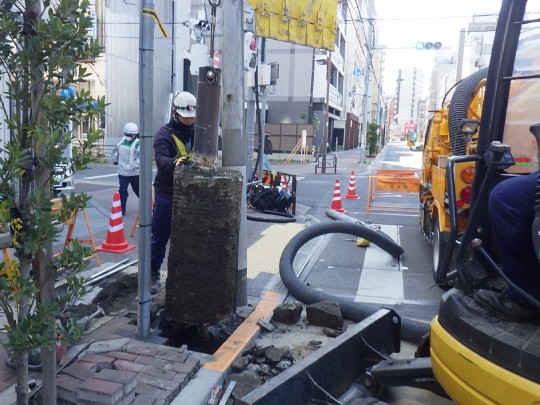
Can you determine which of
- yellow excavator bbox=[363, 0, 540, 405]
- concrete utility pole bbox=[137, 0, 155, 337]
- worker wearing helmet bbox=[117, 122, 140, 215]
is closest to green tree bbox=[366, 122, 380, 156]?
worker wearing helmet bbox=[117, 122, 140, 215]

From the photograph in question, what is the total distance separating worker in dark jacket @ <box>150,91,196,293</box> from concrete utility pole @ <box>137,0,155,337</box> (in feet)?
2.97

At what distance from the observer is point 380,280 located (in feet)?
21.5

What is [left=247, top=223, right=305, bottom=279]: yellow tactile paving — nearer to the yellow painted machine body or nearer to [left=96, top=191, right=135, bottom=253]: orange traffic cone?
[left=96, top=191, right=135, bottom=253]: orange traffic cone

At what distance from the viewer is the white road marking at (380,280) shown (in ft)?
19.2

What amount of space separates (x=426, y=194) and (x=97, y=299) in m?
5.84

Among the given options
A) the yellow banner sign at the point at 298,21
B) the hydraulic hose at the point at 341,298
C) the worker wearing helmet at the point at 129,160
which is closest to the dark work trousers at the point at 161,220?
the hydraulic hose at the point at 341,298

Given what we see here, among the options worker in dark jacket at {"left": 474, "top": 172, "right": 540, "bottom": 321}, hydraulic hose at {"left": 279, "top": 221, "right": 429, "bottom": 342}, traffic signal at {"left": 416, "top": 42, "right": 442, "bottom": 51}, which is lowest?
hydraulic hose at {"left": 279, "top": 221, "right": 429, "bottom": 342}

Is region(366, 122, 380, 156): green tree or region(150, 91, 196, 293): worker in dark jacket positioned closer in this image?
region(150, 91, 196, 293): worker in dark jacket

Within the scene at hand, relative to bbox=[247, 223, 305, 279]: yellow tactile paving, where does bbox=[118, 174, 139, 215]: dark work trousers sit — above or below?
above

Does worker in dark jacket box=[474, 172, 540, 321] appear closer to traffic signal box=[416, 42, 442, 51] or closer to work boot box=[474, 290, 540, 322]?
work boot box=[474, 290, 540, 322]

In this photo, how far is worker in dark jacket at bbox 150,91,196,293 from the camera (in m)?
4.89

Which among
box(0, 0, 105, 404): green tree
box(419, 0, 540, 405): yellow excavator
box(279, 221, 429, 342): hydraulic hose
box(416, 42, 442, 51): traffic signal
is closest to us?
box(0, 0, 105, 404): green tree

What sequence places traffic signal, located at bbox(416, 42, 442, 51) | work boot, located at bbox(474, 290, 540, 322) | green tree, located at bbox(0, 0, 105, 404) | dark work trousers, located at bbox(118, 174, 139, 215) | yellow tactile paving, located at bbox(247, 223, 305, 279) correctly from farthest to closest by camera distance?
traffic signal, located at bbox(416, 42, 442, 51) < dark work trousers, located at bbox(118, 174, 139, 215) < yellow tactile paving, located at bbox(247, 223, 305, 279) < work boot, located at bbox(474, 290, 540, 322) < green tree, located at bbox(0, 0, 105, 404)

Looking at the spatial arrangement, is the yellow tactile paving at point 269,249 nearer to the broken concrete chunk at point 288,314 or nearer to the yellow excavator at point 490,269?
the broken concrete chunk at point 288,314
